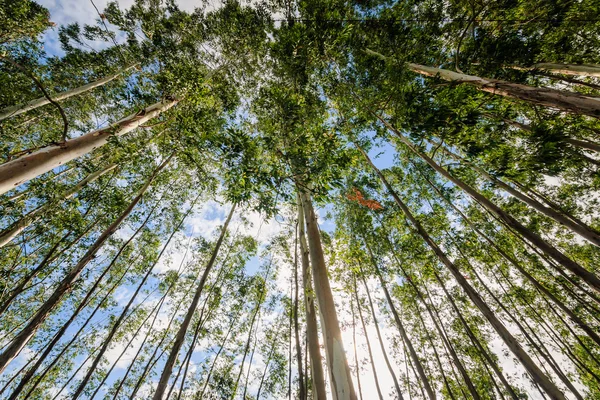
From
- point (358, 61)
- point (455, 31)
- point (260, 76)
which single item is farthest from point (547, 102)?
point (260, 76)

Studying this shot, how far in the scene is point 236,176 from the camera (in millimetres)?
3006

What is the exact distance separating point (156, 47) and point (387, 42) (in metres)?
Result: 7.39

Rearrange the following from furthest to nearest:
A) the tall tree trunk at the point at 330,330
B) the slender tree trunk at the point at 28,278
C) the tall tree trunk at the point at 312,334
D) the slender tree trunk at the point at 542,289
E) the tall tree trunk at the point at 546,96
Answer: the slender tree trunk at the point at 28,278
the slender tree trunk at the point at 542,289
the tall tree trunk at the point at 546,96
the tall tree trunk at the point at 312,334
the tall tree trunk at the point at 330,330

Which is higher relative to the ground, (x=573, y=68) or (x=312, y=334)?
(x=573, y=68)

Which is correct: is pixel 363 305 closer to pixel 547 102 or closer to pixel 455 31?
pixel 547 102

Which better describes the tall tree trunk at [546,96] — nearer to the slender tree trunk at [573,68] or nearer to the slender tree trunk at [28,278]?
the slender tree trunk at [573,68]

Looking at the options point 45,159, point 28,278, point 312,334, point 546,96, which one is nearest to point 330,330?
point 312,334

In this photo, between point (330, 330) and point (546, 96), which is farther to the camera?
point (546, 96)

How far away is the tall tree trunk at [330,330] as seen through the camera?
6.15 feet

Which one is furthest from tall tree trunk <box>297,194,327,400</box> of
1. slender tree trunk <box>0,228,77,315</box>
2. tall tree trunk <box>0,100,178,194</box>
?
slender tree trunk <box>0,228,77,315</box>

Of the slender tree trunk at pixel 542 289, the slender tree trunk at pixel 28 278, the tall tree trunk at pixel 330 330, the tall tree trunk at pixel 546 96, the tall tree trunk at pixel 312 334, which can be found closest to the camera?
the tall tree trunk at pixel 330 330

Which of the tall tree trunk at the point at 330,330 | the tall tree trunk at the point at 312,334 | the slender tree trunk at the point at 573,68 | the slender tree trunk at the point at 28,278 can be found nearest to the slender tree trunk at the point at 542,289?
the slender tree trunk at the point at 573,68

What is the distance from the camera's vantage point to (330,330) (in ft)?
7.20

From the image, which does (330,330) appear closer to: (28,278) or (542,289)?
(542,289)
